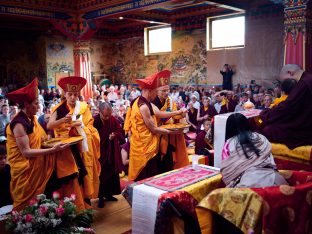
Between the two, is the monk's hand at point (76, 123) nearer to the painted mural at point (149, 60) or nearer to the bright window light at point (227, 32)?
the bright window light at point (227, 32)

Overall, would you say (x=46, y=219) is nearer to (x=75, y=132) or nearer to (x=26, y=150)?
(x=26, y=150)

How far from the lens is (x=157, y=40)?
16922 mm

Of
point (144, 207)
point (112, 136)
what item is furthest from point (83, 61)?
point (144, 207)

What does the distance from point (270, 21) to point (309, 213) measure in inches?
452

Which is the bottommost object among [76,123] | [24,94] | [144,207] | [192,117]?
[192,117]

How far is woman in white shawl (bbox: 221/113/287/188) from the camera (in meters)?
2.29

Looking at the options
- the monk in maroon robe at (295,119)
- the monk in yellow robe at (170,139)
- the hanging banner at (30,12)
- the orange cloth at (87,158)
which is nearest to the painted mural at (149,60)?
the hanging banner at (30,12)

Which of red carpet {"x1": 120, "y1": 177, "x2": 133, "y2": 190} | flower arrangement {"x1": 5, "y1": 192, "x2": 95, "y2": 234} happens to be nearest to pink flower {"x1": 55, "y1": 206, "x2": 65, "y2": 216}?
flower arrangement {"x1": 5, "y1": 192, "x2": 95, "y2": 234}

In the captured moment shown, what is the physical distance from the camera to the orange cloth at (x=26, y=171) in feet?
9.98

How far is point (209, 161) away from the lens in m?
3.90

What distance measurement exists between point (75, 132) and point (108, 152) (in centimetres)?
96

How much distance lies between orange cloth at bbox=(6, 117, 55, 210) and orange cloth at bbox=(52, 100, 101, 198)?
18cm

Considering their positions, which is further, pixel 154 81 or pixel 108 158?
pixel 108 158

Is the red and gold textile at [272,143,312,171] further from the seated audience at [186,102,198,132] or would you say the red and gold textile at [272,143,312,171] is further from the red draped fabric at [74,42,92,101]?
the red draped fabric at [74,42,92,101]
